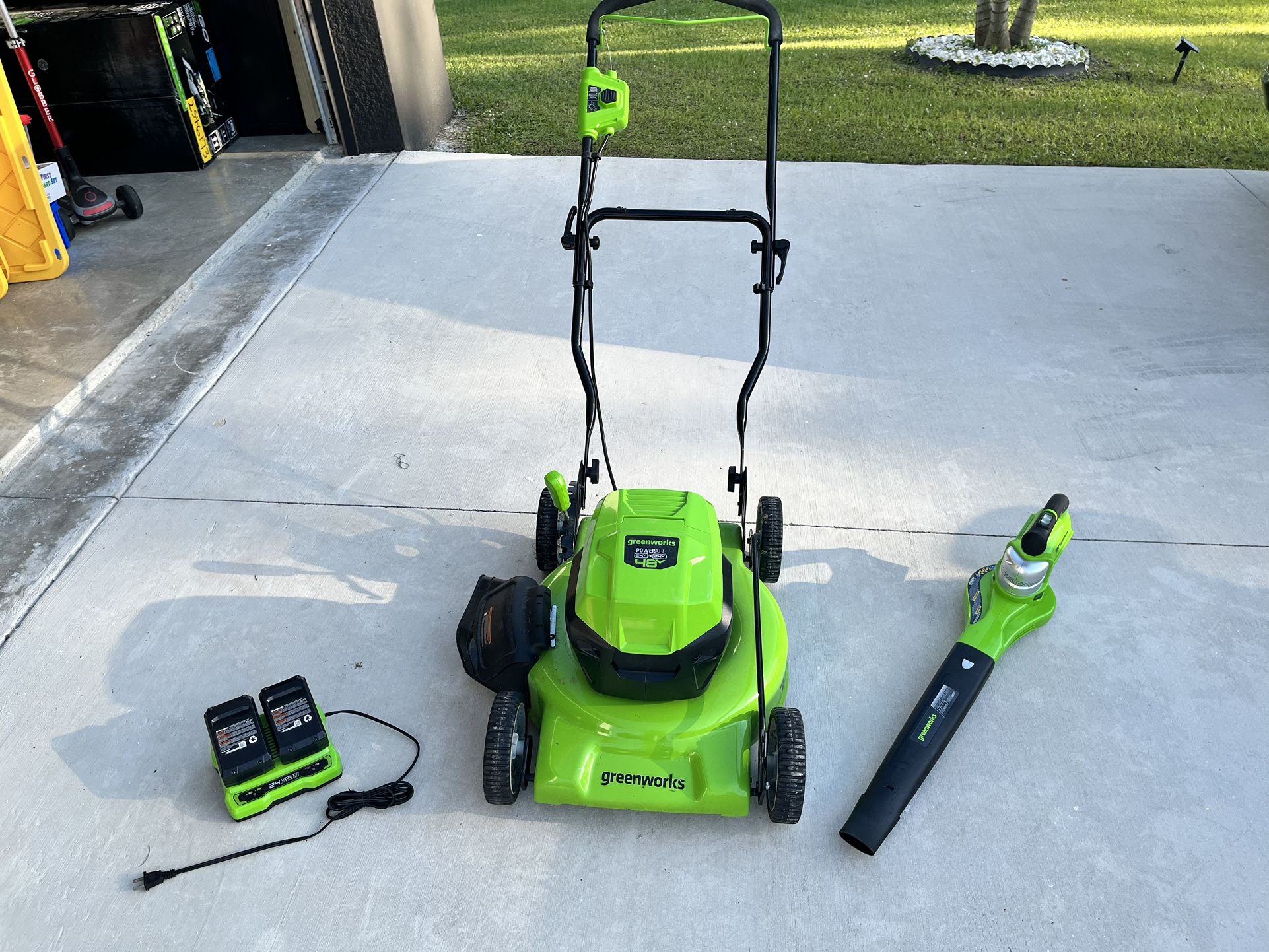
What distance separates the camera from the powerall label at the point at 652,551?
7.80 ft

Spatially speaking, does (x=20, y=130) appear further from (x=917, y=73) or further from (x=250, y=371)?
(x=917, y=73)

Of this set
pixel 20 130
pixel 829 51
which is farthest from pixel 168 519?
pixel 829 51

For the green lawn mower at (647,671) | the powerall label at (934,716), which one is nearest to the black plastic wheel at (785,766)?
the green lawn mower at (647,671)

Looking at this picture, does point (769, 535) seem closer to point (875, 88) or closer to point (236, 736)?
point (236, 736)

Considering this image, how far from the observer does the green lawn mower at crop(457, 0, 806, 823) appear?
7.72 ft

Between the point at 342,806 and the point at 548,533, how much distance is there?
0.97 metres

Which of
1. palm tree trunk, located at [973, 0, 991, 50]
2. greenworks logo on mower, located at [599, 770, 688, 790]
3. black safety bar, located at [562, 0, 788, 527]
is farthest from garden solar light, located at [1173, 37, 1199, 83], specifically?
greenworks logo on mower, located at [599, 770, 688, 790]

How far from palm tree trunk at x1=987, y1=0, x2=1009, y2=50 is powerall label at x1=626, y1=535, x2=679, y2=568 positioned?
730 centimetres

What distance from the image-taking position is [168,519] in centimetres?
348

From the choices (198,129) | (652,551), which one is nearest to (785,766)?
(652,551)

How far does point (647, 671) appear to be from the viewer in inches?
93.4

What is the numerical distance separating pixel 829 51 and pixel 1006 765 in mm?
7526

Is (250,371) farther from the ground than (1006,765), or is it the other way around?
(250,371)

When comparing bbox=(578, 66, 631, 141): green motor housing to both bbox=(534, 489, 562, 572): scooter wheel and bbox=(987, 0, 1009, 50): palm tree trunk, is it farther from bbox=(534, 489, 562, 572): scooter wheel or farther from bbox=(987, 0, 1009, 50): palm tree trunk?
bbox=(987, 0, 1009, 50): palm tree trunk
